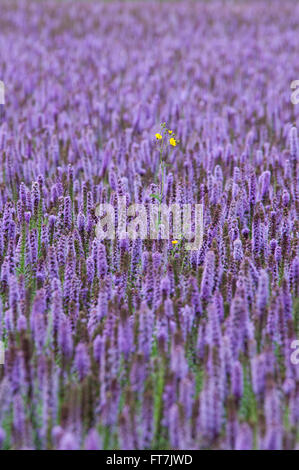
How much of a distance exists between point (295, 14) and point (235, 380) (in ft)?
46.3

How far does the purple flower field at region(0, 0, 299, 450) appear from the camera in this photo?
8.82 ft

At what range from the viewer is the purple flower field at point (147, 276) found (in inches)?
106

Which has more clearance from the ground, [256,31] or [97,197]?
[256,31]

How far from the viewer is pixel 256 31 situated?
43.1 ft

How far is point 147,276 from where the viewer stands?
356 cm

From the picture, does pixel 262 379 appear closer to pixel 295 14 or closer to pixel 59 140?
pixel 59 140

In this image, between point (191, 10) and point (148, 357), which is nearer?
point (148, 357)

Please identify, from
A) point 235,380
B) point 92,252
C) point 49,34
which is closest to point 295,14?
point 49,34

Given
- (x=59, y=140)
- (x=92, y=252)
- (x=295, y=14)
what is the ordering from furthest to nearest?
(x=295, y=14), (x=59, y=140), (x=92, y=252)

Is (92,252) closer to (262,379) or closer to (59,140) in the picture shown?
(262,379)

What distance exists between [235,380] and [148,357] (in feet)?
1.68
